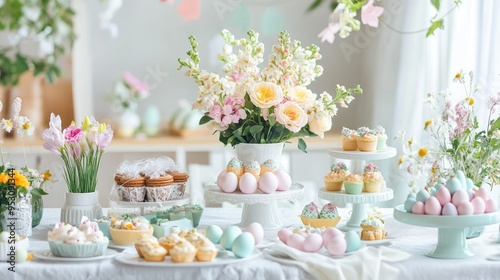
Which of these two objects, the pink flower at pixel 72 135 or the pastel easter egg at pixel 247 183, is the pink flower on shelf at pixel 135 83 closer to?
the pink flower at pixel 72 135

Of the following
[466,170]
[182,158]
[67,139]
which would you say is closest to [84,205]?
[67,139]

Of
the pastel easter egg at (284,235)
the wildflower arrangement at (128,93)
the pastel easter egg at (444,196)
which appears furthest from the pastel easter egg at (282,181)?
the wildflower arrangement at (128,93)

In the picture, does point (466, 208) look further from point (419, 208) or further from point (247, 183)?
point (247, 183)

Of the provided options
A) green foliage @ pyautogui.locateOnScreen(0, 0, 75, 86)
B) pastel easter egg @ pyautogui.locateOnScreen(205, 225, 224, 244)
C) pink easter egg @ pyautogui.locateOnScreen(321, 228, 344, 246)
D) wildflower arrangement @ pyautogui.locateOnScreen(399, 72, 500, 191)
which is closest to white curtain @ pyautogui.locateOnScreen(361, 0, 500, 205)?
wildflower arrangement @ pyautogui.locateOnScreen(399, 72, 500, 191)

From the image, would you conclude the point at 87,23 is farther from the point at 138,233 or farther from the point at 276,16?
the point at 138,233

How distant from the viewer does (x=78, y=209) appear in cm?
226

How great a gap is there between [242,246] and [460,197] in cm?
51

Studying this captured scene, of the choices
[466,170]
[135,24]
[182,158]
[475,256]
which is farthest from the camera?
[135,24]

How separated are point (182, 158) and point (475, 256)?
2.54 metres

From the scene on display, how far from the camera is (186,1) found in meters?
4.77

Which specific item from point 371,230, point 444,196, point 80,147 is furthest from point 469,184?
point 80,147

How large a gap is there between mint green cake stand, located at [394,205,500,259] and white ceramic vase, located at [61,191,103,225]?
0.85 m

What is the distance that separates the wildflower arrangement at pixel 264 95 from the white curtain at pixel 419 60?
962 millimetres

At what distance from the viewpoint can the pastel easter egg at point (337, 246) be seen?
1900 millimetres
